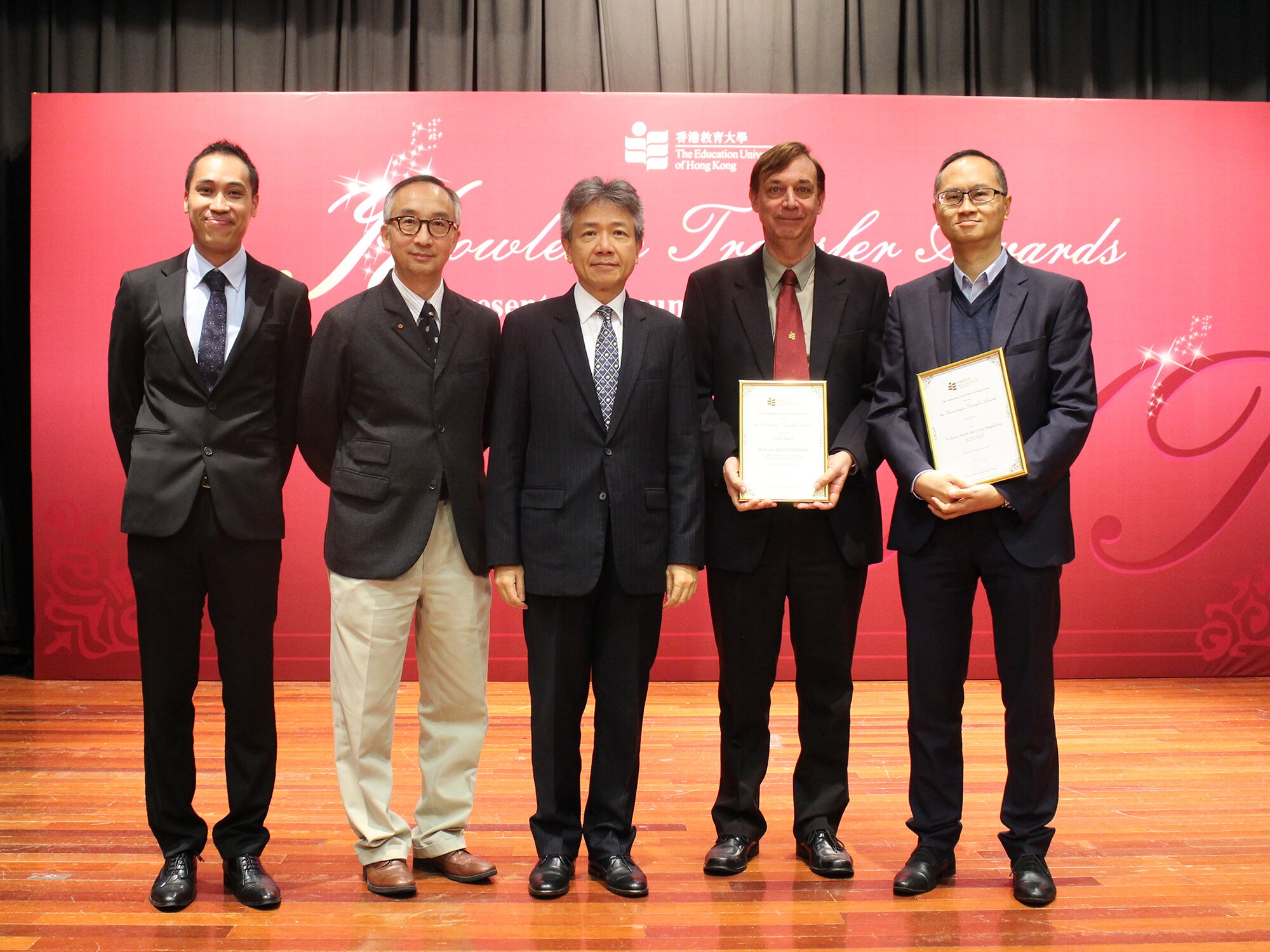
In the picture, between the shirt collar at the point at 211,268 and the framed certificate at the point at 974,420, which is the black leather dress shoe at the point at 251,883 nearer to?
the shirt collar at the point at 211,268

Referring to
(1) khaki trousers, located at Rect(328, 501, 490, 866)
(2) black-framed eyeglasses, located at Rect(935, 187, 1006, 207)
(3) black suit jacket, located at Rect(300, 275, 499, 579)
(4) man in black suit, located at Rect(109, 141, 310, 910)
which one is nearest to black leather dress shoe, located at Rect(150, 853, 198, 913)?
(4) man in black suit, located at Rect(109, 141, 310, 910)

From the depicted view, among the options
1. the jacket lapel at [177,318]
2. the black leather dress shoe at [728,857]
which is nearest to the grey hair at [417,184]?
the jacket lapel at [177,318]

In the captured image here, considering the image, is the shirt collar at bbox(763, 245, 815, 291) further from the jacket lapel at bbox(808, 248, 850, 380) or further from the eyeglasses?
the eyeglasses

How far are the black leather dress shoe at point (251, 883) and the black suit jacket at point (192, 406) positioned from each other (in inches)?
31.1

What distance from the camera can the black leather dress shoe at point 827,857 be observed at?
8.73 ft

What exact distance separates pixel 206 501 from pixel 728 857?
1.55 m

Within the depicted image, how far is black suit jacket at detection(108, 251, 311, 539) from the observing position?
8.04ft

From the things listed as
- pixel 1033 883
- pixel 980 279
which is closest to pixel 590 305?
pixel 980 279

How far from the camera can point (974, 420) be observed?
2523mm

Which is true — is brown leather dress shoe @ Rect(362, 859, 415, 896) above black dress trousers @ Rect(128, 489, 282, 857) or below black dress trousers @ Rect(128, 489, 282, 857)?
below

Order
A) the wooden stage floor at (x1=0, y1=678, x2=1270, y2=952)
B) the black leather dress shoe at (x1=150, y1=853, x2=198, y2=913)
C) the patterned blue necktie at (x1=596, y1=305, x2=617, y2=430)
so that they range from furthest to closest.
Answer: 1. the patterned blue necktie at (x1=596, y1=305, x2=617, y2=430)
2. the black leather dress shoe at (x1=150, y1=853, x2=198, y2=913)
3. the wooden stage floor at (x1=0, y1=678, x2=1270, y2=952)

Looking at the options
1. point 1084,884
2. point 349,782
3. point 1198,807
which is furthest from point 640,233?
point 1198,807

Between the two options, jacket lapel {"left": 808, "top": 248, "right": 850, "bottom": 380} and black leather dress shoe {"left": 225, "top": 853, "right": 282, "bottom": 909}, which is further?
jacket lapel {"left": 808, "top": 248, "right": 850, "bottom": 380}

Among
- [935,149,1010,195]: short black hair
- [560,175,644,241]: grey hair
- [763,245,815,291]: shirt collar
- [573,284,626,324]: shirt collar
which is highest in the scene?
[935,149,1010,195]: short black hair
